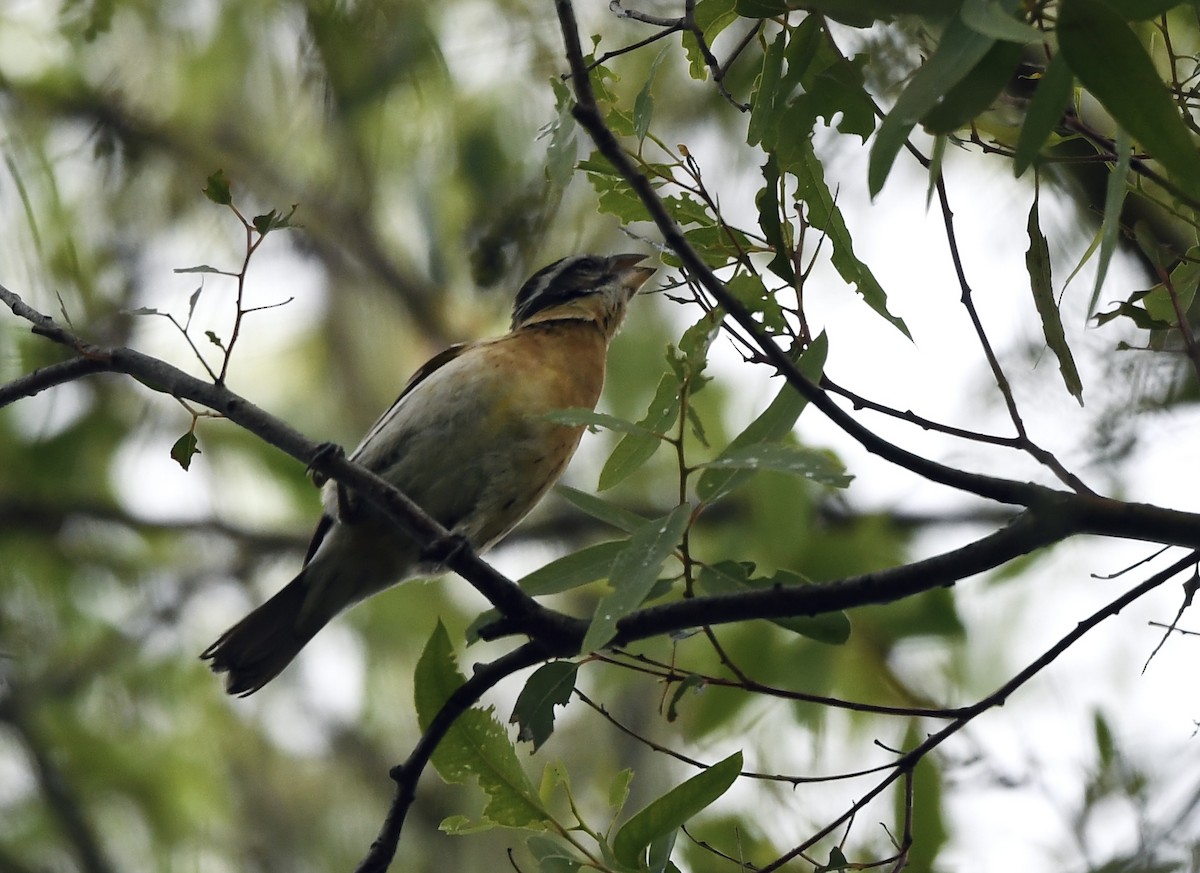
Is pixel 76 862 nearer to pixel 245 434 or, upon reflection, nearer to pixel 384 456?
pixel 245 434

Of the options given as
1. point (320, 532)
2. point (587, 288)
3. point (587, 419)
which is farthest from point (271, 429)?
point (587, 288)

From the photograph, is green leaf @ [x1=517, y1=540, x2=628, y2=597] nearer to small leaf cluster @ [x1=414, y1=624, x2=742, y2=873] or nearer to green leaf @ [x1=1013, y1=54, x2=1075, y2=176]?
small leaf cluster @ [x1=414, y1=624, x2=742, y2=873]

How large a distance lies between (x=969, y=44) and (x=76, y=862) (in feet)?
19.6

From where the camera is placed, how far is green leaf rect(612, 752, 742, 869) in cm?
212

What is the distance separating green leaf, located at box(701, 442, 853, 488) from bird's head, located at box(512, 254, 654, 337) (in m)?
2.93

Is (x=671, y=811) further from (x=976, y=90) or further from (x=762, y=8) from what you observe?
(x=762, y=8)

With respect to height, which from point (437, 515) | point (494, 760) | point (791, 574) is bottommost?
point (494, 760)

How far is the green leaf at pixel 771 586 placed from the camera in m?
2.22

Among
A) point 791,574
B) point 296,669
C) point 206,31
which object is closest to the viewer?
point 791,574

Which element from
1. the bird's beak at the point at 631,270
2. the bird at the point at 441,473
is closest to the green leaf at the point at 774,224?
the bird at the point at 441,473

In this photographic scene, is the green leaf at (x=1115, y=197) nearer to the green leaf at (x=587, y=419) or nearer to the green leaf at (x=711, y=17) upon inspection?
the green leaf at (x=587, y=419)

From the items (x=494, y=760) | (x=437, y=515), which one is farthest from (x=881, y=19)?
(x=437, y=515)

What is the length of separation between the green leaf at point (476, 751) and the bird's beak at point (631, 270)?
2861mm

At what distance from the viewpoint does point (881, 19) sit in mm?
1771
